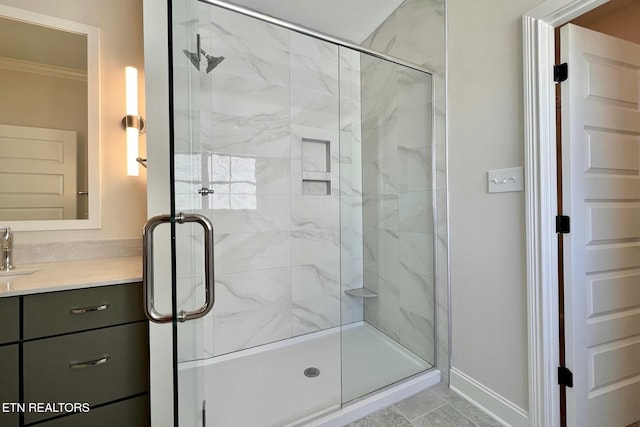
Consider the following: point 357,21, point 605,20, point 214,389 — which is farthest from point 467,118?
point 214,389

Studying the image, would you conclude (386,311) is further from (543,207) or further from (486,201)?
(543,207)

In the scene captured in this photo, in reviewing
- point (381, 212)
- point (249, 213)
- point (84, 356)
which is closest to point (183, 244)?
point (84, 356)

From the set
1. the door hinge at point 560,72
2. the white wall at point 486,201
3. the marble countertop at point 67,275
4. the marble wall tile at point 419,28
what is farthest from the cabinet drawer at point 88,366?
the marble wall tile at point 419,28

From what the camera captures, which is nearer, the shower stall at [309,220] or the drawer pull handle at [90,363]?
the drawer pull handle at [90,363]

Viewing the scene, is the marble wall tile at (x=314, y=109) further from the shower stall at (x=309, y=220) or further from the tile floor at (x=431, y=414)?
the tile floor at (x=431, y=414)

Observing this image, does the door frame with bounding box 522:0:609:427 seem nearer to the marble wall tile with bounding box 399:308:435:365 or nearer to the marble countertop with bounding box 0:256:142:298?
the marble wall tile with bounding box 399:308:435:365

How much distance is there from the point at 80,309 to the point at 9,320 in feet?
0.67

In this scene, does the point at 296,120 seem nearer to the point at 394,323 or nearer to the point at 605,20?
the point at 394,323

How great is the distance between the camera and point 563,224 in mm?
1224

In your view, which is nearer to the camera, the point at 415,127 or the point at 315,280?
the point at 415,127

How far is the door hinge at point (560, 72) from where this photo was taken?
3.97 ft

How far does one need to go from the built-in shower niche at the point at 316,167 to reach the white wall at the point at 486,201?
42.1 inches

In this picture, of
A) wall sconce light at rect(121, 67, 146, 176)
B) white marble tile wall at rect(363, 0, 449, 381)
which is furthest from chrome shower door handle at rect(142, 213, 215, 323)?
white marble tile wall at rect(363, 0, 449, 381)

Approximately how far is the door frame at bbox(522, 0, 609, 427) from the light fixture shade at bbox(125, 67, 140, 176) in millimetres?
2192
